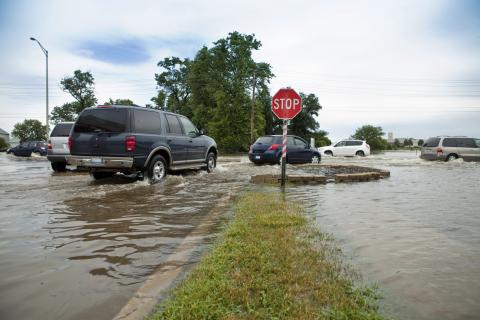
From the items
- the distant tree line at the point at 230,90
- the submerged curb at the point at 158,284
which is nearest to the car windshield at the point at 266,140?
the submerged curb at the point at 158,284

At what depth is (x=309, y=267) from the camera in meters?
3.31

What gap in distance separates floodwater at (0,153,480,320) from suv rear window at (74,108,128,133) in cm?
168

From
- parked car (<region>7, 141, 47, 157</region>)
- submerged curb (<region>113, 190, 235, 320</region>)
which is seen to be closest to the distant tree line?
parked car (<region>7, 141, 47, 157</region>)

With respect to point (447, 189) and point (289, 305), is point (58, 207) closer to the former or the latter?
point (289, 305)

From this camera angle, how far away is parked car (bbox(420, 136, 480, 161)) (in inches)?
859

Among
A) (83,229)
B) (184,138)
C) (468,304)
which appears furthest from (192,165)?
(468,304)

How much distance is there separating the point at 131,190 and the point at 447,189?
8264mm

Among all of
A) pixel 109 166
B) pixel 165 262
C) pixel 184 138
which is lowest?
pixel 165 262

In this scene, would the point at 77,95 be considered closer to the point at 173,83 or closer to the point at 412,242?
the point at 173,83

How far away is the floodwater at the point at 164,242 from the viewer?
9.17ft

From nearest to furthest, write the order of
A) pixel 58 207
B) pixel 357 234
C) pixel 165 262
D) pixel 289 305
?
pixel 289 305 → pixel 165 262 → pixel 357 234 → pixel 58 207

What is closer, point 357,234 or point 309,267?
point 309,267

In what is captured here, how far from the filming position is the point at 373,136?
305 feet

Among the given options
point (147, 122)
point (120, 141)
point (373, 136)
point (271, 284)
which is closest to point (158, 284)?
point (271, 284)
